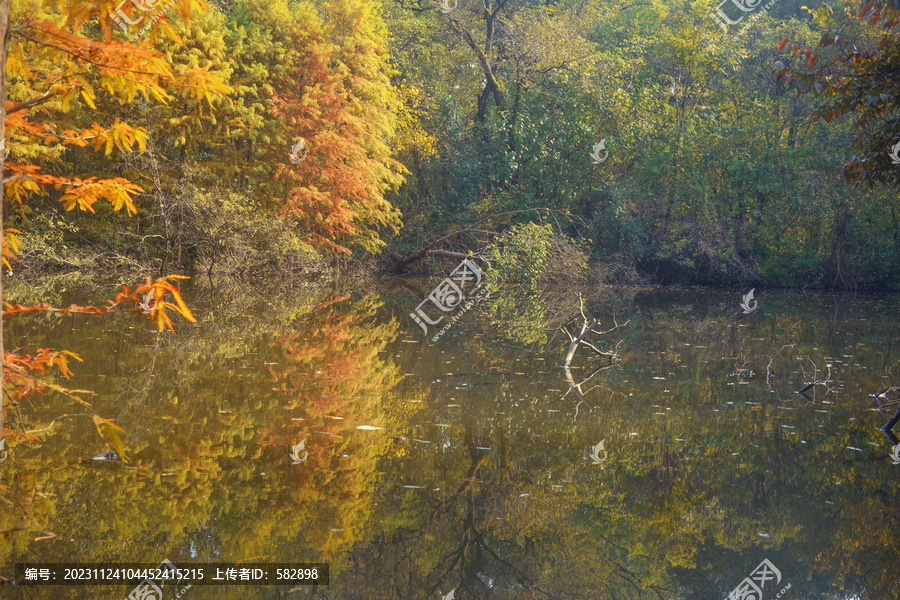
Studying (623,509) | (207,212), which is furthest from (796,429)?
(207,212)

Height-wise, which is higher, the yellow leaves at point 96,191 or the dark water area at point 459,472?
the yellow leaves at point 96,191

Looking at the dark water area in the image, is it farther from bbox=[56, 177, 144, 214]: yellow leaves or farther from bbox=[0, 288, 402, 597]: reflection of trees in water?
bbox=[56, 177, 144, 214]: yellow leaves

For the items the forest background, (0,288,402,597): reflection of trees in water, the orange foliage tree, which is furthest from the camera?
the forest background

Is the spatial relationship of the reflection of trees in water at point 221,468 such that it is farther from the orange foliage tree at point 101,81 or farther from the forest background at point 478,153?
the forest background at point 478,153

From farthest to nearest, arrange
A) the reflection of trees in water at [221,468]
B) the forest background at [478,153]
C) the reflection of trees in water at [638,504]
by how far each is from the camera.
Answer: the forest background at [478,153], the reflection of trees in water at [221,468], the reflection of trees in water at [638,504]

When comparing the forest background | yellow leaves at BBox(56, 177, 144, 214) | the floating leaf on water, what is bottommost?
the forest background

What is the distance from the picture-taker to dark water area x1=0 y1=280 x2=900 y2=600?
12.3ft

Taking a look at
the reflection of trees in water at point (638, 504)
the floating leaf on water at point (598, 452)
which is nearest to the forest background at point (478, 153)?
the reflection of trees in water at point (638, 504)

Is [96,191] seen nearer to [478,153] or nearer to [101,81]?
[101,81]

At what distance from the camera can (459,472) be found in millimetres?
5016

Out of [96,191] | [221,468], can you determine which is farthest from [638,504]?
[96,191]

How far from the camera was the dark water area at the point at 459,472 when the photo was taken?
147 inches

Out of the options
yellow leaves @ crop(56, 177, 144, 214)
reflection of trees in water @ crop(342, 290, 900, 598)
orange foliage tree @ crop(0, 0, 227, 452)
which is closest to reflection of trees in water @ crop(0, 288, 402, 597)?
reflection of trees in water @ crop(342, 290, 900, 598)

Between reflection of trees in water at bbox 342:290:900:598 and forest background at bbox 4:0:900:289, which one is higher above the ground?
reflection of trees in water at bbox 342:290:900:598
